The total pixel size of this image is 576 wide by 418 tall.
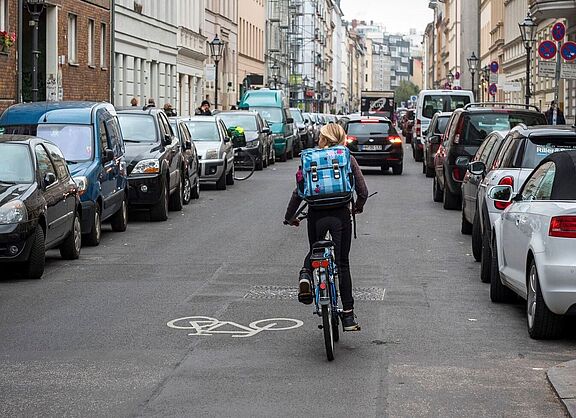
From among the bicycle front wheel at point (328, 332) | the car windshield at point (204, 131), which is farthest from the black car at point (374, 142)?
the bicycle front wheel at point (328, 332)

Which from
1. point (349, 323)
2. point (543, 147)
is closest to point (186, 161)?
point (543, 147)

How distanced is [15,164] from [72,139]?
3459mm

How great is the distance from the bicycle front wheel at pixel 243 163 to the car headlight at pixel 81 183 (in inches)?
698

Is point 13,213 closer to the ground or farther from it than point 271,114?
closer to the ground

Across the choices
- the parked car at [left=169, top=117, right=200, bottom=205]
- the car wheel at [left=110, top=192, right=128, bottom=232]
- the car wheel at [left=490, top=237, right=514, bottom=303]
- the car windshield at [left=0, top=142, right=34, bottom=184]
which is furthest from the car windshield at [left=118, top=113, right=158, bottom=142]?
the car wheel at [left=490, top=237, right=514, bottom=303]

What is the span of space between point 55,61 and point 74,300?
2830 centimetres

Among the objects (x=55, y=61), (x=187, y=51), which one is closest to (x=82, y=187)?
(x=55, y=61)

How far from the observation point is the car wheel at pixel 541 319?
9891 millimetres

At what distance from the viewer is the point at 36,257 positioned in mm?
13531

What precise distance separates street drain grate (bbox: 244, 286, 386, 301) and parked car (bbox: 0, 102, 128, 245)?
15.0ft

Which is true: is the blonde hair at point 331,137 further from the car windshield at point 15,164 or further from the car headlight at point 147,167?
the car headlight at point 147,167

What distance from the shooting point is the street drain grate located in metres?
12.2

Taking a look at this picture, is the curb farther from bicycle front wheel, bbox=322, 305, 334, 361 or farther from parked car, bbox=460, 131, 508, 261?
parked car, bbox=460, 131, 508, 261

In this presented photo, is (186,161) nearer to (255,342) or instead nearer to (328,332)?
(255,342)
